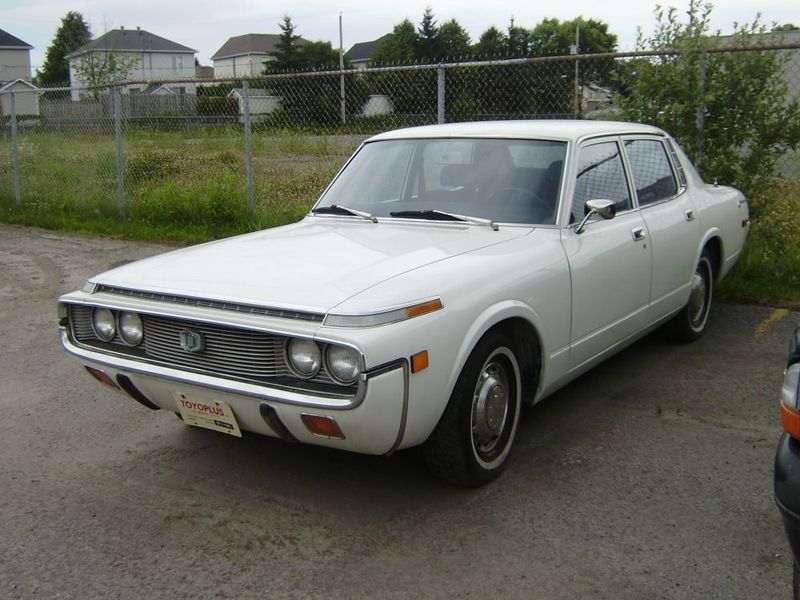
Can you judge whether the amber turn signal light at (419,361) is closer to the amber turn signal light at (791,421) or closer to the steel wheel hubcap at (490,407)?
the steel wheel hubcap at (490,407)

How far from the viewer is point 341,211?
506 cm

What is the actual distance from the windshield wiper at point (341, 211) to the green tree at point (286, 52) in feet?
204

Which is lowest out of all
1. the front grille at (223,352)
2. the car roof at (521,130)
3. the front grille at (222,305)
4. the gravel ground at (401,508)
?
the gravel ground at (401,508)

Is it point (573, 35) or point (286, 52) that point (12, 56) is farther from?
point (573, 35)

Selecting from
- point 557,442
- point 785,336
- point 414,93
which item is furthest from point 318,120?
point 557,442

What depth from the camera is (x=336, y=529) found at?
3568 mm

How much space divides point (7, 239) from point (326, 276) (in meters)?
9.61

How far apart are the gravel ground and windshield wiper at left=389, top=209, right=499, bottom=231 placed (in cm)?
115

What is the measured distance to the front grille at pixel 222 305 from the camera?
3.33m

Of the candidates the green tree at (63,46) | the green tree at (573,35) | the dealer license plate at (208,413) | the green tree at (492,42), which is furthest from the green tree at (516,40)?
the dealer license plate at (208,413)

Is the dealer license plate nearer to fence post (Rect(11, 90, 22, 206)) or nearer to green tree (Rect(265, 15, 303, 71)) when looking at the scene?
fence post (Rect(11, 90, 22, 206))

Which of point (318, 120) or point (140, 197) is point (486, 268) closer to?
point (318, 120)

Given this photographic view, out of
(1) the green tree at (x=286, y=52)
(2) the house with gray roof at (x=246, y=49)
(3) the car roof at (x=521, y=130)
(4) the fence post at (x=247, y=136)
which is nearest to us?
(3) the car roof at (x=521, y=130)

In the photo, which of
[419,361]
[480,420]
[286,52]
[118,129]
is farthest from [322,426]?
[286,52]
